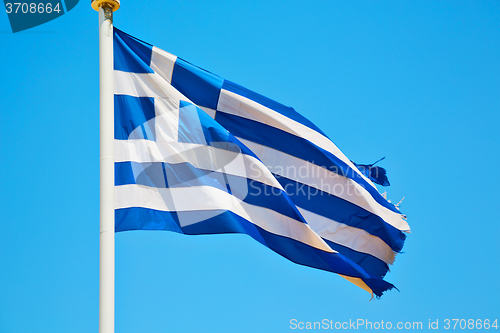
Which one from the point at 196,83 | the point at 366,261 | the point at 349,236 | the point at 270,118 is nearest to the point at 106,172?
the point at 196,83

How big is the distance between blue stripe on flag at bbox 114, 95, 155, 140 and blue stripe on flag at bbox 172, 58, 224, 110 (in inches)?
33.9

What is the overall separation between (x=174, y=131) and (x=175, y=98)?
0.56 meters

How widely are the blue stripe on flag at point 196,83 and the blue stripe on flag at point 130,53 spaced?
0.58 meters

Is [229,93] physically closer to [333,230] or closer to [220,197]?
[220,197]

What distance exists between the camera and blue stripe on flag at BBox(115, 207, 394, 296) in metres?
8.77

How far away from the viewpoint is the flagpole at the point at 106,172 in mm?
7391

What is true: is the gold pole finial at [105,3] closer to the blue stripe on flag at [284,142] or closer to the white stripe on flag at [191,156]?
the white stripe on flag at [191,156]

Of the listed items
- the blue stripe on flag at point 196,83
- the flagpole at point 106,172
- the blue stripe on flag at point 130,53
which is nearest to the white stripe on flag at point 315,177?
the blue stripe on flag at point 196,83

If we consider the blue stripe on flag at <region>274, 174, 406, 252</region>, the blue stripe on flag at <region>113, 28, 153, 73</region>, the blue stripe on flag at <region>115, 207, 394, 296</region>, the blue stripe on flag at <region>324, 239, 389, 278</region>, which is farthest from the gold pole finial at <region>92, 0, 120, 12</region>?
the blue stripe on flag at <region>324, 239, 389, 278</region>

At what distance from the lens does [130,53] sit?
9.54 m

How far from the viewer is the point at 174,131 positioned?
9.44 m

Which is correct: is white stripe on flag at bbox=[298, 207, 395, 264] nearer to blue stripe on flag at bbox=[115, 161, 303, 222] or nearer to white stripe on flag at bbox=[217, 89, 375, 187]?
white stripe on flag at bbox=[217, 89, 375, 187]

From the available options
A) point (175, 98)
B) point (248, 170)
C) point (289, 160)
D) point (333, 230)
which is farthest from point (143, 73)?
point (333, 230)

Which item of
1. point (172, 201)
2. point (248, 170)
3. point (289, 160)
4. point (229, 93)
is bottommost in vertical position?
point (172, 201)
